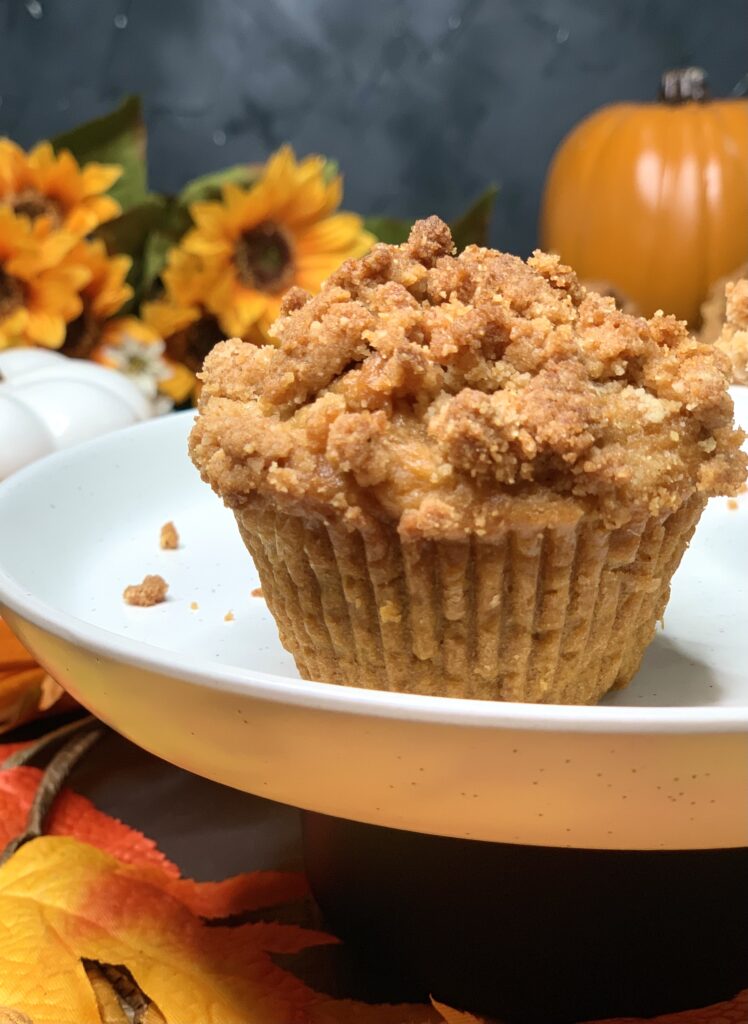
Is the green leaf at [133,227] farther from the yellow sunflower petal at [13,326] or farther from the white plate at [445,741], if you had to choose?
the white plate at [445,741]

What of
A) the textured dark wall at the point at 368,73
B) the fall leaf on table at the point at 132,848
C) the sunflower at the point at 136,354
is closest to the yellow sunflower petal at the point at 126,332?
the sunflower at the point at 136,354

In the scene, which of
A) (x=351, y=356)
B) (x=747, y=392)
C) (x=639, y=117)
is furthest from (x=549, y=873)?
(x=639, y=117)

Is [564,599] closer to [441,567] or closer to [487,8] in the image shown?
[441,567]

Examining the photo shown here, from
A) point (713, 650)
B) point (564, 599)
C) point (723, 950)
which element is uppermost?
point (564, 599)

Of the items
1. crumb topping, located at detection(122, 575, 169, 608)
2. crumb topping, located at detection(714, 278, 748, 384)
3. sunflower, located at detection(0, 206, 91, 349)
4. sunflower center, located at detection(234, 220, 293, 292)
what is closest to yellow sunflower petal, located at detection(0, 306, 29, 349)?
sunflower, located at detection(0, 206, 91, 349)

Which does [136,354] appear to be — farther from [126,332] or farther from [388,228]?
[388,228]

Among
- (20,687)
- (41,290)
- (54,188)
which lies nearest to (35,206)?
(54,188)

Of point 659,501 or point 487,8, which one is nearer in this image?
point 659,501
